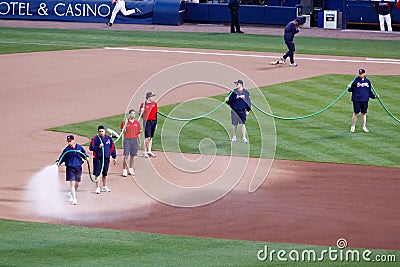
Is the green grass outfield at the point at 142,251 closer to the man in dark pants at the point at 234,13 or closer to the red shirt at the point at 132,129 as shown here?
the red shirt at the point at 132,129

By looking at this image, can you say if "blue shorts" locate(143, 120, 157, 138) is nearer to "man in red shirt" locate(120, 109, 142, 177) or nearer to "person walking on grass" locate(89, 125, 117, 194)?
"man in red shirt" locate(120, 109, 142, 177)

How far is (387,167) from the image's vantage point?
22.5 meters

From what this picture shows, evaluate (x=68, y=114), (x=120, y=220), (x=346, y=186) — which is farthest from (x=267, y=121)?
(x=120, y=220)

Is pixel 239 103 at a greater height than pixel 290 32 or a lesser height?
lesser

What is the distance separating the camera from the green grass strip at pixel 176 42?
43.2 meters

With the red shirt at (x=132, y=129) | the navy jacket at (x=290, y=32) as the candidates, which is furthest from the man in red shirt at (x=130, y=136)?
the navy jacket at (x=290, y=32)

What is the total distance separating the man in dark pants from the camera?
47.9m

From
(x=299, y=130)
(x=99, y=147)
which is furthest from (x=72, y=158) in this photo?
(x=299, y=130)

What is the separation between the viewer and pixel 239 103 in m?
24.3

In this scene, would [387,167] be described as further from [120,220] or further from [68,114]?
[68,114]

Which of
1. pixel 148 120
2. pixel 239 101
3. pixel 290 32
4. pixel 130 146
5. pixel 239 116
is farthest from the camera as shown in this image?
pixel 290 32

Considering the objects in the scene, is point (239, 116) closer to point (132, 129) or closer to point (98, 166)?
point (132, 129)

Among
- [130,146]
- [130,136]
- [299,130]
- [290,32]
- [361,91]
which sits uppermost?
[290,32]

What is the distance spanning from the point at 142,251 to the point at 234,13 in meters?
33.8
